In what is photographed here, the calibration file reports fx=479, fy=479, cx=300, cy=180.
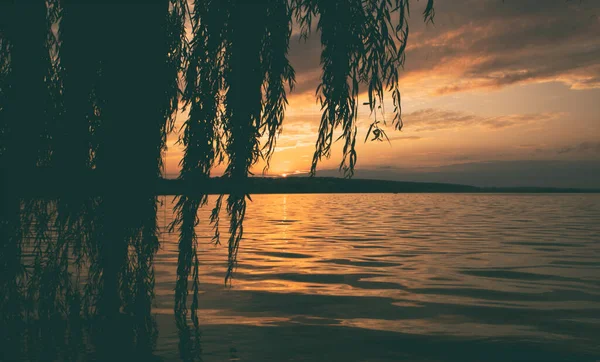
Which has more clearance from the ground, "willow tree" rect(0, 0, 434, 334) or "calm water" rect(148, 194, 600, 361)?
"willow tree" rect(0, 0, 434, 334)

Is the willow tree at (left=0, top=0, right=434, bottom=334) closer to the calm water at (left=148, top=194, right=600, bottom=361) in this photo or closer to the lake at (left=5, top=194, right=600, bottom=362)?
the lake at (left=5, top=194, right=600, bottom=362)

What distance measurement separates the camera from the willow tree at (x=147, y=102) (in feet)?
Result: 12.5

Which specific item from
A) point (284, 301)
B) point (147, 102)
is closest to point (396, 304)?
point (284, 301)

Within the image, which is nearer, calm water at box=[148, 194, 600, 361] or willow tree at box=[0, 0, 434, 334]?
willow tree at box=[0, 0, 434, 334]

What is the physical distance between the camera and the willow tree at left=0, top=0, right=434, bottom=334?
12.5ft

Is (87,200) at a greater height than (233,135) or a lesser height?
lesser

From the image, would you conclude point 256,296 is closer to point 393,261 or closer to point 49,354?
point 49,354

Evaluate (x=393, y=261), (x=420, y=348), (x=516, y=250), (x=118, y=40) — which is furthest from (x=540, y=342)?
(x=516, y=250)

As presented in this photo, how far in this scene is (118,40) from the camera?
12.6ft

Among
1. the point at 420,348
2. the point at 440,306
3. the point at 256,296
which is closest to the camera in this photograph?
the point at 420,348

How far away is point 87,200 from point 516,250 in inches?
535

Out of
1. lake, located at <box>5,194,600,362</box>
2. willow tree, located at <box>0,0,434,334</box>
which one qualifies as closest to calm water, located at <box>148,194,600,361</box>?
lake, located at <box>5,194,600,362</box>

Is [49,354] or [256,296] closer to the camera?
[49,354]

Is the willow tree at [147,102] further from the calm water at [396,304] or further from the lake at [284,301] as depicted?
the calm water at [396,304]
